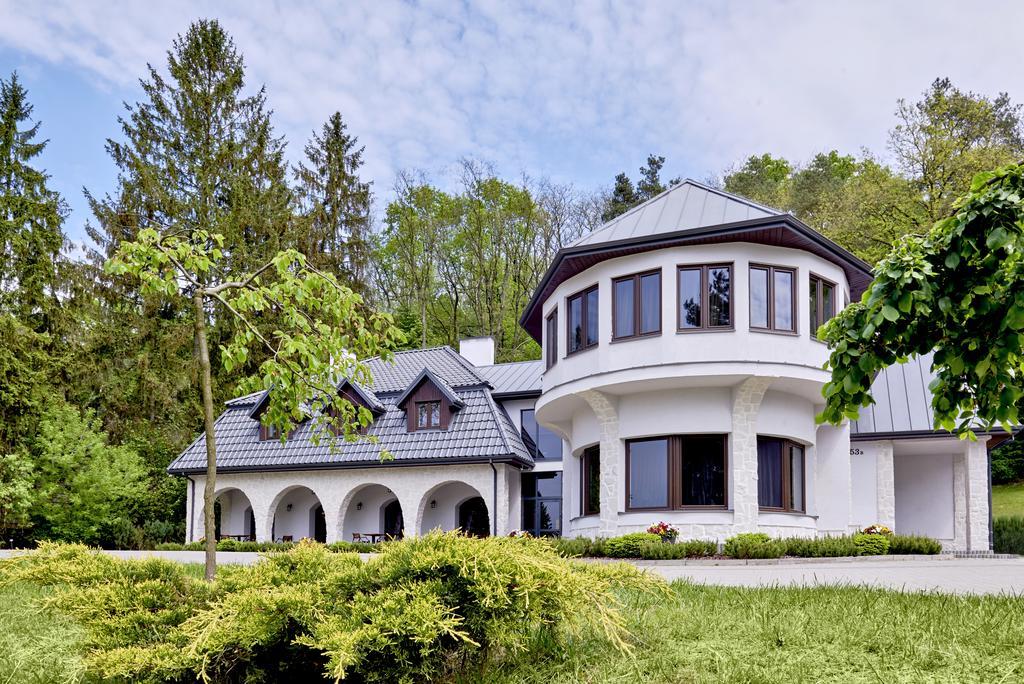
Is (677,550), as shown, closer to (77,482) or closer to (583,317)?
(583,317)

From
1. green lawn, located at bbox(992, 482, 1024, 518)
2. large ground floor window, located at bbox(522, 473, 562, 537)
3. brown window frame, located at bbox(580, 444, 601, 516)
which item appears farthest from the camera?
green lawn, located at bbox(992, 482, 1024, 518)

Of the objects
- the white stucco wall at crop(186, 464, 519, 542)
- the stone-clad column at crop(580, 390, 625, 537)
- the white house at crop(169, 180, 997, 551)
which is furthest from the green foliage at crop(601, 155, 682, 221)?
the stone-clad column at crop(580, 390, 625, 537)

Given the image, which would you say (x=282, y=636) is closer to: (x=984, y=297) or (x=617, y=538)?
(x=984, y=297)

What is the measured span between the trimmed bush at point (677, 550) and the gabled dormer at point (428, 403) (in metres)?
9.53

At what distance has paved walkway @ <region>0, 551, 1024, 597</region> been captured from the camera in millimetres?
9391

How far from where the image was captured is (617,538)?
1652 centimetres

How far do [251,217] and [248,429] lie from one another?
9299 mm

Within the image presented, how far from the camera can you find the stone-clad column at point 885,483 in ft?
66.6

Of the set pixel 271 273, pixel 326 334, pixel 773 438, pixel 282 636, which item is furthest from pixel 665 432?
pixel 271 273

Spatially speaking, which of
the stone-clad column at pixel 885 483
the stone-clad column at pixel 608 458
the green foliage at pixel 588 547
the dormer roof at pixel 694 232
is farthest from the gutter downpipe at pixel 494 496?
the stone-clad column at pixel 885 483

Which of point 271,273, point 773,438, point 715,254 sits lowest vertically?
point 773,438

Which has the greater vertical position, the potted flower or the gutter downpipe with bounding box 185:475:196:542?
the potted flower

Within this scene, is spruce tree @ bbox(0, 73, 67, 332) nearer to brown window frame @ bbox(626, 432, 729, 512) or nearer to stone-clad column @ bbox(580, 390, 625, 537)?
stone-clad column @ bbox(580, 390, 625, 537)

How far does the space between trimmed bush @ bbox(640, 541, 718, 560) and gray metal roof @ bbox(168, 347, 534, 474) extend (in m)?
7.38
